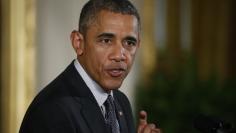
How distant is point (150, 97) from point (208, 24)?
0.93 metres

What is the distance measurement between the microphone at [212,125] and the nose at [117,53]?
0.29 meters

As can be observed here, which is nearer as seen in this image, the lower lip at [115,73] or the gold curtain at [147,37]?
the lower lip at [115,73]

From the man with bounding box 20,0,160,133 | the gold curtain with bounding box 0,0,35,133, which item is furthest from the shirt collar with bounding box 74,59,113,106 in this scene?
the gold curtain with bounding box 0,0,35,133

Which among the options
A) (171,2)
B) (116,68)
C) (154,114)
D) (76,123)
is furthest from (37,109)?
(171,2)

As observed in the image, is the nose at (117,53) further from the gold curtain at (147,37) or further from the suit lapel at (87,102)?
the gold curtain at (147,37)

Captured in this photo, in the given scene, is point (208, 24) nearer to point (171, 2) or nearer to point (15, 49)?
point (171, 2)

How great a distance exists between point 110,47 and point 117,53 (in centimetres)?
3

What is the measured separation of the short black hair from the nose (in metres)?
0.10

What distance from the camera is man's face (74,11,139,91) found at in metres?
1.68

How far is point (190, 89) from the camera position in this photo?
14.7 feet

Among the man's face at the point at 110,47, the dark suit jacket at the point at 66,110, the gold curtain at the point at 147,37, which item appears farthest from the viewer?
the gold curtain at the point at 147,37

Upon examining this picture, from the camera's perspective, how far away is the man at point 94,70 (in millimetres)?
1631

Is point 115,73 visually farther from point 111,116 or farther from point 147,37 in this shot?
point 147,37

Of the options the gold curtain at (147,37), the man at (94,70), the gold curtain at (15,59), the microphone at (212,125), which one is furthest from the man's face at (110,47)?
the gold curtain at (147,37)
